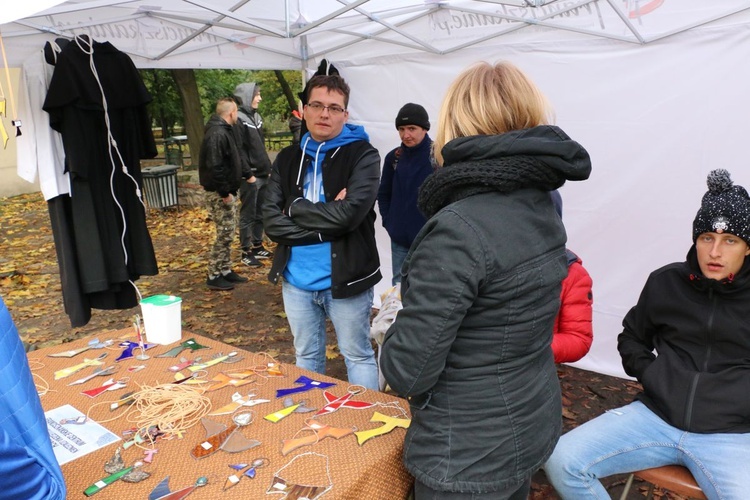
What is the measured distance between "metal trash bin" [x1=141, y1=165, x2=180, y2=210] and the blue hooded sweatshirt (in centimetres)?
760

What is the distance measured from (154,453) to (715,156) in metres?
3.23

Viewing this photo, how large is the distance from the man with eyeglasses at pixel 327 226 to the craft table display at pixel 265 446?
1.69ft

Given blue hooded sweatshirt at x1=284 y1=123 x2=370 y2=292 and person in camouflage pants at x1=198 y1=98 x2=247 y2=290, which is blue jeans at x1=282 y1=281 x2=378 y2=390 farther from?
person in camouflage pants at x1=198 y1=98 x2=247 y2=290

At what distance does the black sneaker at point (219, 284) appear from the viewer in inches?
225

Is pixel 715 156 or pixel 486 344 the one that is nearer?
pixel 486 344

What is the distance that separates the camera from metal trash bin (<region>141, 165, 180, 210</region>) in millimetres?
9344

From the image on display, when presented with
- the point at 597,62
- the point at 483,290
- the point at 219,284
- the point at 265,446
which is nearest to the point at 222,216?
the point at 219,284

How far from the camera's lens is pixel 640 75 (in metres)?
3.27

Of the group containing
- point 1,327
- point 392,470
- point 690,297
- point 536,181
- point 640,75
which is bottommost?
point 392,470

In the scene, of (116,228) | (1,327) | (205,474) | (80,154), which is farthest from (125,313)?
(1,327)

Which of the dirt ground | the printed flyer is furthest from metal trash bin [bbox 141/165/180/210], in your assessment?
the printed flyer

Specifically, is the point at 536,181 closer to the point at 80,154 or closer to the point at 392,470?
the point at 392,470

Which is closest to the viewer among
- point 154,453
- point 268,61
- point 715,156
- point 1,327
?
point 1,327

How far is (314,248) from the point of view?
7.97 feet
